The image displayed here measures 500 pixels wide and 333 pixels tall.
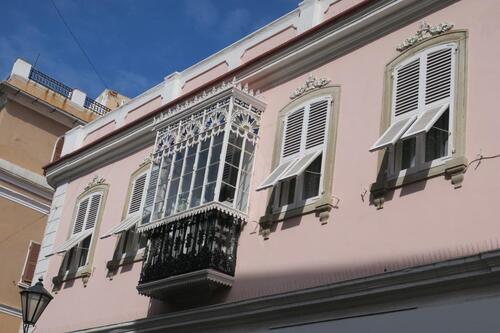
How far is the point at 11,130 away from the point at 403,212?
15.9 m

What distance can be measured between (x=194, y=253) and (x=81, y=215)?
514cm

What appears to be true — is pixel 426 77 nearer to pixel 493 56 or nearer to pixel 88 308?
pixel 493 56

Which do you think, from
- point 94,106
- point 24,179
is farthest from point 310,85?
point 94,106

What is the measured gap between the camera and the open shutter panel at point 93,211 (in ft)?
48.9

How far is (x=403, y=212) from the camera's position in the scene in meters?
8.93

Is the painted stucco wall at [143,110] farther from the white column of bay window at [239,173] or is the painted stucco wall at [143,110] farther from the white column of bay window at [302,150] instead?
the white column of bay window at [302,150]

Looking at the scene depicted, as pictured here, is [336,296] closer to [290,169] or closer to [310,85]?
[290,169]

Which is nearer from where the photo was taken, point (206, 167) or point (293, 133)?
point (293, 133)

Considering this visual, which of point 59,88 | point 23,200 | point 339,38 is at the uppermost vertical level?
point 59,88

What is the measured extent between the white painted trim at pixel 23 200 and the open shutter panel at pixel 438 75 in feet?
49.7

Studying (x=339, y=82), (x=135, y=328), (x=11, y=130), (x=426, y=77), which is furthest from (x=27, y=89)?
(x=426, y=77)

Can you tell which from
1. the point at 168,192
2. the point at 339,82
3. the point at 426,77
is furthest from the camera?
the point at 168,192

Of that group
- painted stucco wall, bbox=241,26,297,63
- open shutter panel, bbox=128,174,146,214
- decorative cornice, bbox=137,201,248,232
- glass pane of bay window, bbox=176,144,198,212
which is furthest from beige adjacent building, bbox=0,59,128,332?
decorative cornice, bbox=137,201,248,232

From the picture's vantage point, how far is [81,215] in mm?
15414
